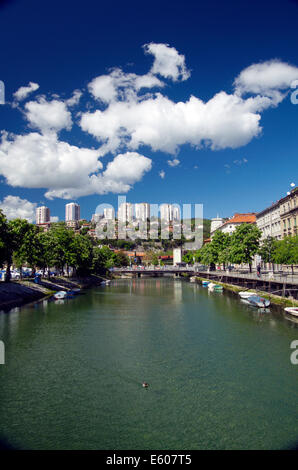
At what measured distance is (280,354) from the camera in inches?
1090

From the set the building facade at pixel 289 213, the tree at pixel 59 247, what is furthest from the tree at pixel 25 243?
the building facade at pixel 289 213

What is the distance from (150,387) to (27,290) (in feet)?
172

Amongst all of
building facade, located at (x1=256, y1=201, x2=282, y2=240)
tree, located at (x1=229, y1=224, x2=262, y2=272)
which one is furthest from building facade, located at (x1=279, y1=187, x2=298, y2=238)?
tree, located at (x1=229, y1=224, x2=262, y2=272)

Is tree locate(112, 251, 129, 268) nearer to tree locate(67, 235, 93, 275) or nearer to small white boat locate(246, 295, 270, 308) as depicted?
tree locate(67, 235, 93, 275)

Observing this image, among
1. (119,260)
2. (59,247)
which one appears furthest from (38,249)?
(119,260)

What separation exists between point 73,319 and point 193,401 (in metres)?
29.6

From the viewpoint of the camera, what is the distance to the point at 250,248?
77562 millimetres

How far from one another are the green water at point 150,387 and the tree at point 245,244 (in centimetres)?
3826

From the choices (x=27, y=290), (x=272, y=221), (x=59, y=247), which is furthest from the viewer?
(x=272, y=221)

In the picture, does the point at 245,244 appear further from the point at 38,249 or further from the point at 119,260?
the point at 119,260

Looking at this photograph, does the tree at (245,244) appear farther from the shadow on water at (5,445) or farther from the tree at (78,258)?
the shadow on water at (5,445)

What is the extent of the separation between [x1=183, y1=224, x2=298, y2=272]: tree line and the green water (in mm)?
20994

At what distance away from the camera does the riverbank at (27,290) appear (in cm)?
5678

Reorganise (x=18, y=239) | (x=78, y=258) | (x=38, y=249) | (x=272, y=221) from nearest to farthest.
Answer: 1. (x=18, y=239)
2. (x=38, y=249)
3. (x=78, y=258)
4. (x=272, y=221)
